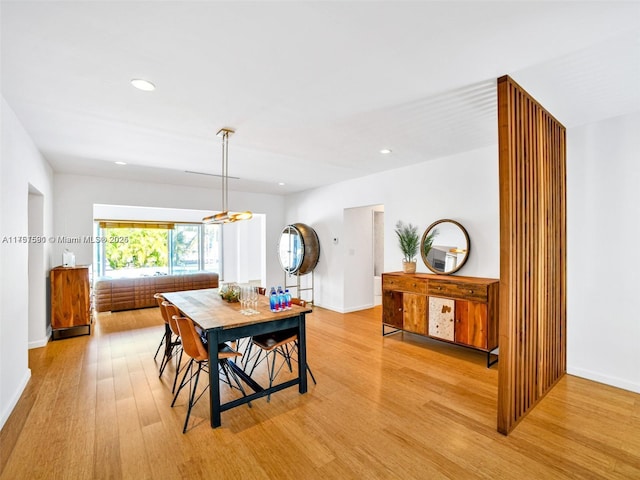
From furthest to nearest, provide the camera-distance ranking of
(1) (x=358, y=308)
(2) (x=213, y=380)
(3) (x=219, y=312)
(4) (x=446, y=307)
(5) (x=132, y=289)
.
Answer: (5) (x=132, y=289) < (1) (x=358, y=308) < (4) (x=446, y=307) < (3) (x=219, y=312) < (2) (x=213, y=380)

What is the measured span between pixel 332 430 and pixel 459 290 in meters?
2.25

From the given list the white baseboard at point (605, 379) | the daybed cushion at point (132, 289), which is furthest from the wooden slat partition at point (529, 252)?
the daybed cushion at point (132, 289)

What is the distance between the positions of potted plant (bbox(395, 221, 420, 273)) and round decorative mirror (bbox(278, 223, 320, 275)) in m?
2.18

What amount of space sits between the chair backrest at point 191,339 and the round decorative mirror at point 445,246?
3.18m

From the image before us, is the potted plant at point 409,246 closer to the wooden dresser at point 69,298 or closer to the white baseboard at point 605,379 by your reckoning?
the white baseboard at point 605,379

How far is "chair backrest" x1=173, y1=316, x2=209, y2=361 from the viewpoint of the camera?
2.46 metres

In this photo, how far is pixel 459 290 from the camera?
3672mm

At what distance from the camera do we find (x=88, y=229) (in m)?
5.39

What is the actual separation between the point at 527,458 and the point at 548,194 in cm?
218

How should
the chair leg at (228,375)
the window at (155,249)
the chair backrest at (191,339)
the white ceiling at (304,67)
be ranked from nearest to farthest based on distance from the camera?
the white ceiling at (304,67)
the chair backrest at (191,339)
the chair leg at (228,375)
the window at (155,249)

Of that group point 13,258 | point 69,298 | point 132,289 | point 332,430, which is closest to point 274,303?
point 332,430

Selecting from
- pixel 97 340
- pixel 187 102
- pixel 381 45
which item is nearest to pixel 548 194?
pixel 381 45

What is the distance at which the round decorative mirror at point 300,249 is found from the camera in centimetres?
632

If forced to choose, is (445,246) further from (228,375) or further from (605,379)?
(228,375)
